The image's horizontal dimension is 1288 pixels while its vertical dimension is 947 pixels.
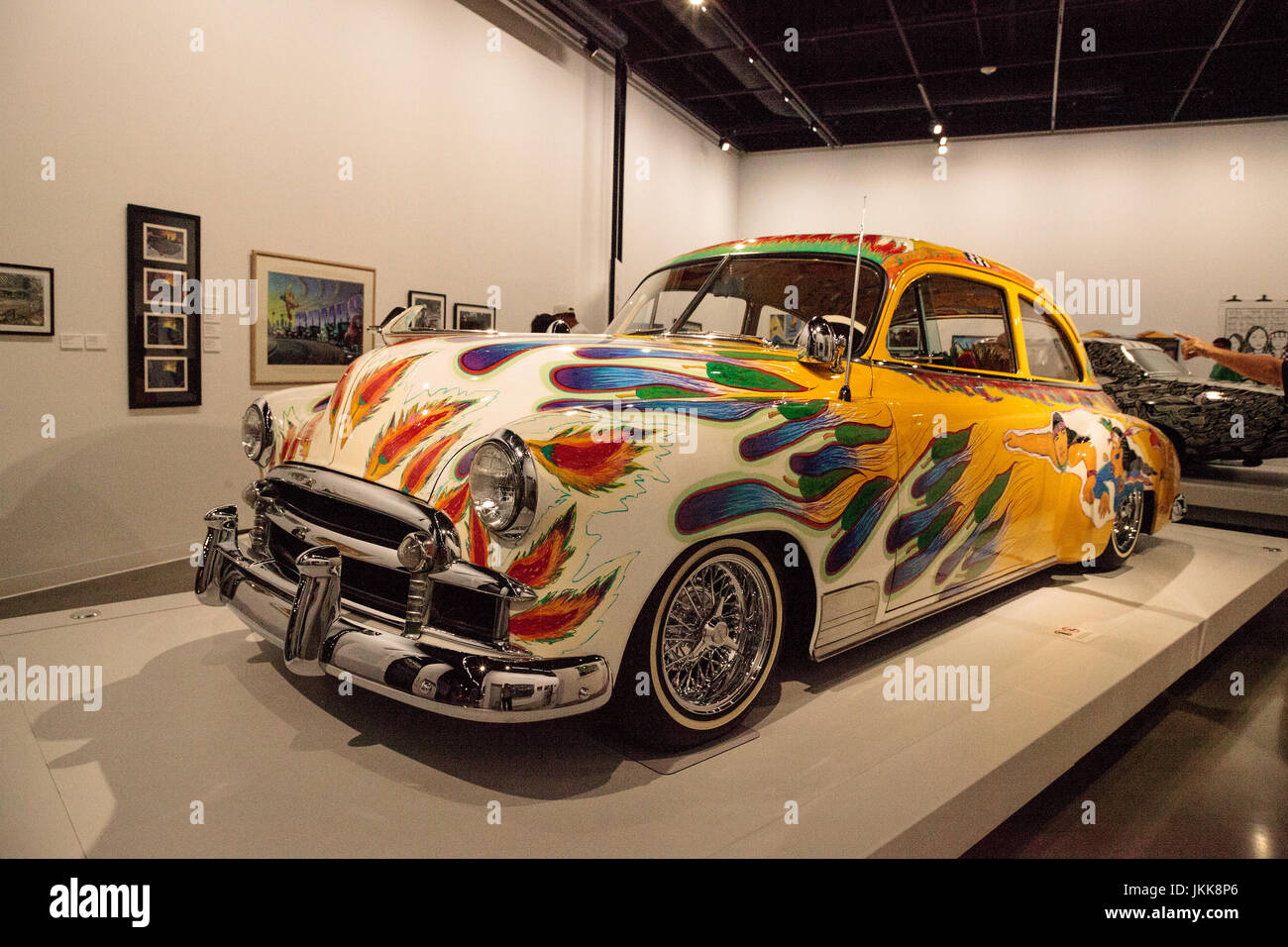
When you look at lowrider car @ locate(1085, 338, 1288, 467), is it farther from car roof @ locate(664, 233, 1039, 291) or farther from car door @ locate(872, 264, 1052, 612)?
car roof @ locate(664, 233, 1039, 291)

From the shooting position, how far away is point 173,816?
1721 mm

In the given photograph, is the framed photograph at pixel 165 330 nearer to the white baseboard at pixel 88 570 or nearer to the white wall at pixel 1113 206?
the white baseboard at pixel 88 570

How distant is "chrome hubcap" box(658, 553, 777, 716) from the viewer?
6.68 feet

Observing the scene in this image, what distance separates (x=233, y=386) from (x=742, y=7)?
17.9 ft

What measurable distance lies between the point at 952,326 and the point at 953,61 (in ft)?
21.6

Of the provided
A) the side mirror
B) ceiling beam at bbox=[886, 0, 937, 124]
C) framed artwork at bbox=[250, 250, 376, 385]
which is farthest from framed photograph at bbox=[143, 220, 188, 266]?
ceiling beam at bbox=[886, 0, 937, 124]

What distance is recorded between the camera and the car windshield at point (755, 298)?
280 cm

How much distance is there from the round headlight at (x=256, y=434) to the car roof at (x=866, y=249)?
5.57 feet

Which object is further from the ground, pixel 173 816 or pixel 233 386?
pixel 233 386

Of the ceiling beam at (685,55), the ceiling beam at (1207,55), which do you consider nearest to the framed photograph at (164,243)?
the ceiling beam at (685,55)

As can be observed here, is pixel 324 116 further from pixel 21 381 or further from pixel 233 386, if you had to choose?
pixel 21 381

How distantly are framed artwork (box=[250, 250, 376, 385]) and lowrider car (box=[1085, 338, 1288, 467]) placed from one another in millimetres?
6109

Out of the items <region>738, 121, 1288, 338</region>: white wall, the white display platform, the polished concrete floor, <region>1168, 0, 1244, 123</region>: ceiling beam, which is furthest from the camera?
<region>738, 121, 1288, 338</region>: white wall
